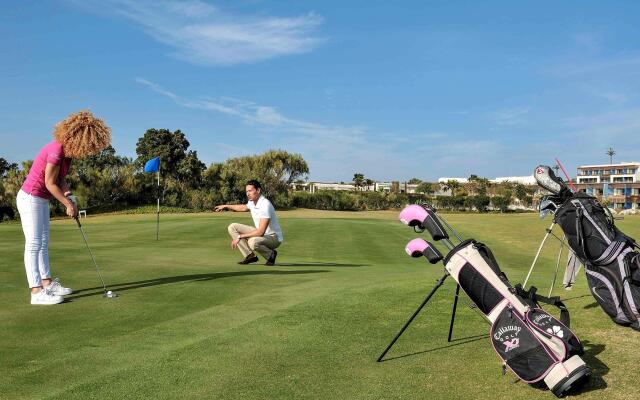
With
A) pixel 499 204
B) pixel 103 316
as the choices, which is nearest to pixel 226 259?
pixel 103 316

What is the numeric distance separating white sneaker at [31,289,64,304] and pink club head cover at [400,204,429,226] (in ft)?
16.5

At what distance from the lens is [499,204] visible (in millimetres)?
109750

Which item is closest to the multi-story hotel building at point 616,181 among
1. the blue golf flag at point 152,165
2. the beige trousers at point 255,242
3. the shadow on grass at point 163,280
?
the blue golf flag at point 152,165

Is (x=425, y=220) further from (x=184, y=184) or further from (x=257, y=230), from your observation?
(x=184, y=184)

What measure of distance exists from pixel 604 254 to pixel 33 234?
7.42 meters

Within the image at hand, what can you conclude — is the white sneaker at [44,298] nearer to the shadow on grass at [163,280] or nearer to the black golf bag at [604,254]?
the shadow on grass at [163,280]

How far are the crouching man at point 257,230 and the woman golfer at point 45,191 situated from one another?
384cm

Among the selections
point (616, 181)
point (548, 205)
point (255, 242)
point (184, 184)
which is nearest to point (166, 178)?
point (184, 184)

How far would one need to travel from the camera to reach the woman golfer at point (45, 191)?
7.11 metres

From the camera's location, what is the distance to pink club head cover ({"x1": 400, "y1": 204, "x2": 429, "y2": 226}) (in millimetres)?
4781

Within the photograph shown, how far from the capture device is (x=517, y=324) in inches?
162

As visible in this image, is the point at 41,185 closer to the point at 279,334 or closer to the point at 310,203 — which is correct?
the point at 279,334

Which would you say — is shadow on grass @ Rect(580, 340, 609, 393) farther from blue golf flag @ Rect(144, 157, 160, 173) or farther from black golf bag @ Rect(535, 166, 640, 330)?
blue golf flag @ Rect(144, 157, 160, 173)

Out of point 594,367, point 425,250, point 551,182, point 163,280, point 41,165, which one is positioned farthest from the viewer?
point 163,280
